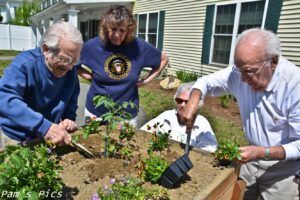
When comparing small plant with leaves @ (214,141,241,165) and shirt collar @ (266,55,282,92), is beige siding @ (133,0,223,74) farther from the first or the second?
small plant with leaves @ (214,141,241,165)

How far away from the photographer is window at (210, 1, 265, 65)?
7.17 metres

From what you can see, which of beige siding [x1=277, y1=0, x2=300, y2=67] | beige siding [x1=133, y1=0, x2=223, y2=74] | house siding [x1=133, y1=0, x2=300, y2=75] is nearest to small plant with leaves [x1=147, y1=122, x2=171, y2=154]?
beige siding [x1=277, y1=0, x2=300, y2=67]

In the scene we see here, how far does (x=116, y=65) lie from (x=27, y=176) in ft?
5.20

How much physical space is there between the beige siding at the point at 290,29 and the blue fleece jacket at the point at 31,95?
5.83 metres

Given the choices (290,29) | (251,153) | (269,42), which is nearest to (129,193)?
(251,153)

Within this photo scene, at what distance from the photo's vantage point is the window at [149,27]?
11.8m

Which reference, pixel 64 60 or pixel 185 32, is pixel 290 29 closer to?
pixel 185 32

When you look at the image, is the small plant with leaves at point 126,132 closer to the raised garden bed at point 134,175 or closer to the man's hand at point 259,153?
the raised garden bed at point 134,175

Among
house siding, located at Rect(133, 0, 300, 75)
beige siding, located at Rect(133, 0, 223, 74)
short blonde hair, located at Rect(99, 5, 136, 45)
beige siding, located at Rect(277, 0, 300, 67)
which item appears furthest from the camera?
beige siding, located at Rect(133, 0, 223, 74)

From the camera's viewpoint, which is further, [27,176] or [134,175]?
[134,175]

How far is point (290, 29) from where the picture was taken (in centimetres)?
656

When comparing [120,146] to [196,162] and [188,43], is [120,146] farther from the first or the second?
[188,43]

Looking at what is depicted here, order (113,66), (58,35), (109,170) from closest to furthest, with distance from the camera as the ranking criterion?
(58,35) < (109,170) < (113,66)

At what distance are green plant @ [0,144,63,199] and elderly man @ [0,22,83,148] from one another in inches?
13.7
